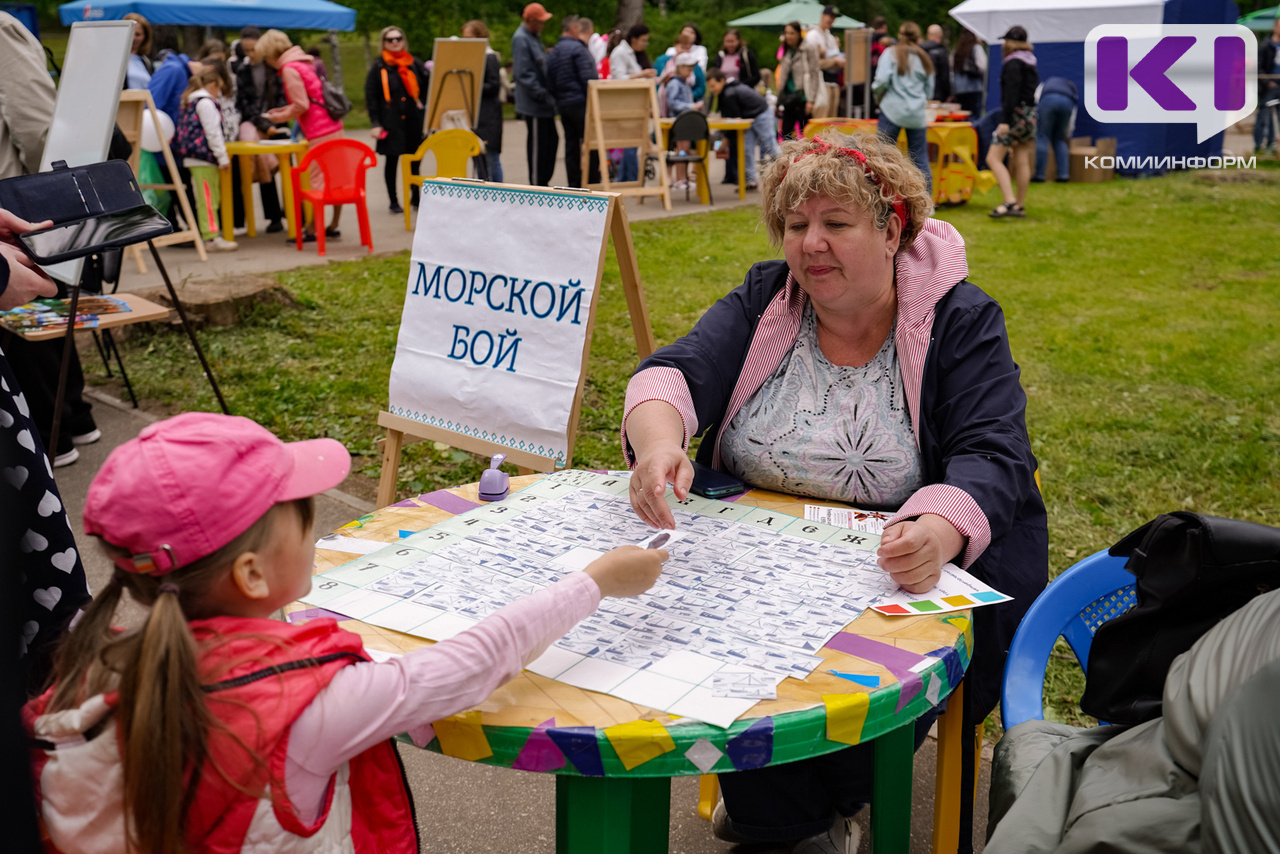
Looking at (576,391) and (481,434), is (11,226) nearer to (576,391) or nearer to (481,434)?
(481,434)

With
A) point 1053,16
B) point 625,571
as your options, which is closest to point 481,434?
point 625,571

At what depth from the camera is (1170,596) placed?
157 cm

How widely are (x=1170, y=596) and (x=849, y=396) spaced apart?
2.80 feet

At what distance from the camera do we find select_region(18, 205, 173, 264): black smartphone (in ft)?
11.8

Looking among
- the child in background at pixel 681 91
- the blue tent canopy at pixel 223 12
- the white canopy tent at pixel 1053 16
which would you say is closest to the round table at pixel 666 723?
the child in background at pixel 681 91

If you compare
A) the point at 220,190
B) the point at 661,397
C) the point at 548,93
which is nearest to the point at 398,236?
the point at 220,190

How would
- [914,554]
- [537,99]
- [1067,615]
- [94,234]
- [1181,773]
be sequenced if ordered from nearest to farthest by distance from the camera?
[1181,773]
[914,554]
[1067,615]
[94,234]
[537,99]

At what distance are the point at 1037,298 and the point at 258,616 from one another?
7125 mm

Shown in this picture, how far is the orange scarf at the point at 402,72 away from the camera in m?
10.4

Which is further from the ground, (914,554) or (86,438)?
(914,554)

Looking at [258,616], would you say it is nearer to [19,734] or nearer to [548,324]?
[19,734]

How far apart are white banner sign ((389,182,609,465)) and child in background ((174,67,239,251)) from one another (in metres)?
6.34

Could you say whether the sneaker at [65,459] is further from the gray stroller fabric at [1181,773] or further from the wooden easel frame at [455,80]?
the wooden easel frame at [455,80]

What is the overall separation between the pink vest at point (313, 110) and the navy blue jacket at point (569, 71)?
2.52 meters
